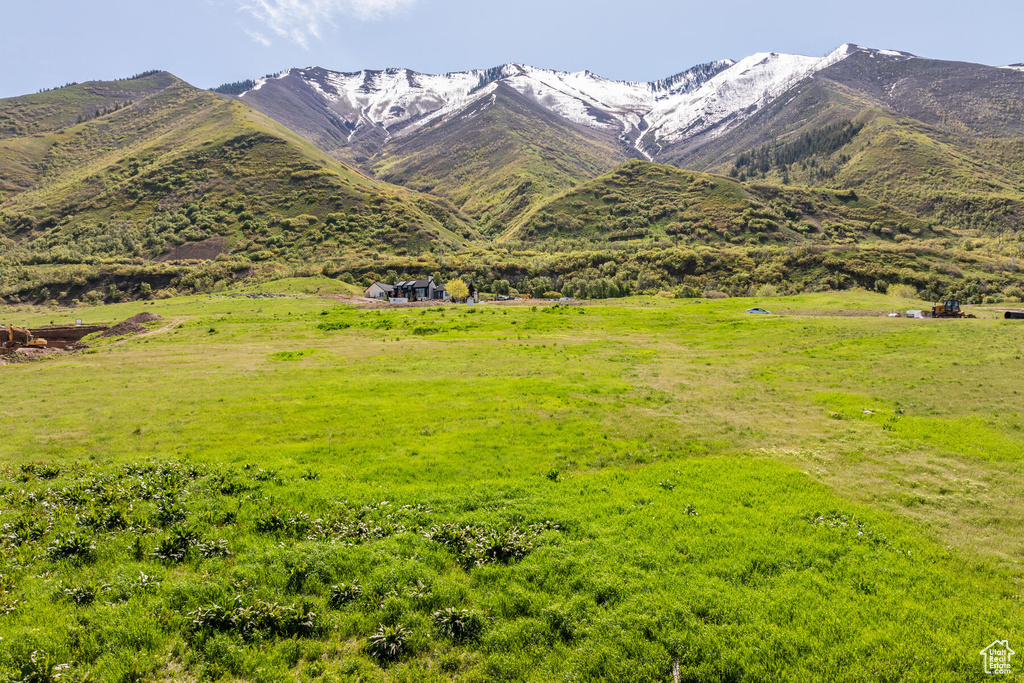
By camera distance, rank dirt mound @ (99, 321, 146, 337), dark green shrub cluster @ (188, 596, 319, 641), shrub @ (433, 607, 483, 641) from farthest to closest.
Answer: dirt mound @ (99, 321, 146, 337) < shrub @ (433, 607, 483, 641) < dark green shrub cluster @ (188, 596, 319, 641)

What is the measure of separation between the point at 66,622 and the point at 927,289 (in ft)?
463

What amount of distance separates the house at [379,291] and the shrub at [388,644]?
105733mm

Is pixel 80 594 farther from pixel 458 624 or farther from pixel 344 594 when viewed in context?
pixel 458 624

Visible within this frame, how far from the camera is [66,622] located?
9023 mm

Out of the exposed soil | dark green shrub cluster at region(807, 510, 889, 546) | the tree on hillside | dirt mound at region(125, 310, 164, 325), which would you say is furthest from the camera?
the exposed soil

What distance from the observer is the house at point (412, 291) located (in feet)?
358

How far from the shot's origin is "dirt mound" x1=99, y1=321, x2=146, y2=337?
177 ft

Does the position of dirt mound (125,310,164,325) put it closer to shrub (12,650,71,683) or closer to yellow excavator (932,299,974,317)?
shrub (12,650,71,683)

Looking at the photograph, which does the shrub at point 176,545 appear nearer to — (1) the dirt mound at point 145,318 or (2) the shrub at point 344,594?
(2) the shrub at point 344,594

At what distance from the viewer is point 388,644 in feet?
29.0

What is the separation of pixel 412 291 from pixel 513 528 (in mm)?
100585

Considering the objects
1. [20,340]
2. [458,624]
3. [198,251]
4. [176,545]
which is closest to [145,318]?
[20,340]
